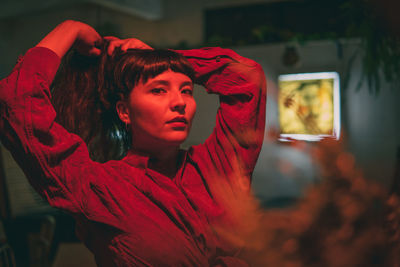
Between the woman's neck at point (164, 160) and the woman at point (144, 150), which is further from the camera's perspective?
the woman's neck at point (164, 160)

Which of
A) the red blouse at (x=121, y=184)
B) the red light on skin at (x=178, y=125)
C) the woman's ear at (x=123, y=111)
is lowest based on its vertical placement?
the red blouse at (x=121, y=184)

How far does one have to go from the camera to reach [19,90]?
619 millimetres

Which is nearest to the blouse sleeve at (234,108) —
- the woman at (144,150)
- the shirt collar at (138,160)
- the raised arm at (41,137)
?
the woman at (144,150)

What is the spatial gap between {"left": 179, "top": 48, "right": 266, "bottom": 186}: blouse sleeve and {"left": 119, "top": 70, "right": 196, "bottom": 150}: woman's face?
0.07 m

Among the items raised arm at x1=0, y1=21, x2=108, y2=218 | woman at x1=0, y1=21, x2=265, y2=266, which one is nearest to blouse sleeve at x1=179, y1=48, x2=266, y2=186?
woman at x1=0, y1=21, x2=265, y2=266

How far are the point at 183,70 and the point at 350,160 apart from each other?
0.43 m

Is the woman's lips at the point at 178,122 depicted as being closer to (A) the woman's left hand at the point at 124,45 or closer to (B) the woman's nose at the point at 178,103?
(B) the woman's nose at the point at 178,103

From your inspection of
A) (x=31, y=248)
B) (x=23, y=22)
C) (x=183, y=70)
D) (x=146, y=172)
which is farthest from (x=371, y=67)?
(x=23, y=22)

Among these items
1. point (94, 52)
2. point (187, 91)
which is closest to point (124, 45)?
point (94, 52)

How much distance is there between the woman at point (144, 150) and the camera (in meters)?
0.63

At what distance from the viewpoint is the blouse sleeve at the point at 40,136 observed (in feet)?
2.02

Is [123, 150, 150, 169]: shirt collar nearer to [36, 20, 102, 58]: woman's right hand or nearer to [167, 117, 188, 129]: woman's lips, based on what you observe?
[167, 117, 188, 129]: woman's lips

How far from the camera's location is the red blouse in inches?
24.5

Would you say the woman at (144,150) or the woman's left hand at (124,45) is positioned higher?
the woman's left hand at (124,45)
